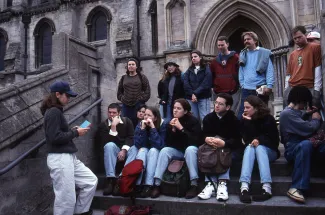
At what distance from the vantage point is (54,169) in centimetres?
340

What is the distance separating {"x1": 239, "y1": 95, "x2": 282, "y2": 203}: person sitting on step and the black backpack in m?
0.79

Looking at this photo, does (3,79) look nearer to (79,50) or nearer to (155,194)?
(79,50)

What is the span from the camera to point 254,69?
5051mm

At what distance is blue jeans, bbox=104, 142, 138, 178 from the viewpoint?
453 cm

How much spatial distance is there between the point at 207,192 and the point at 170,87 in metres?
2.56

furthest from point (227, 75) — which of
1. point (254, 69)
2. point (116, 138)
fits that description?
point (116, 138)

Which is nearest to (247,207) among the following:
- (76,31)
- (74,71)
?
(74,71)

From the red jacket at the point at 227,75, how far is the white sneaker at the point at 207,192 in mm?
2049

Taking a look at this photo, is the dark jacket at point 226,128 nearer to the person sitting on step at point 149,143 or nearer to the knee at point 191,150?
the knee at point 191,150

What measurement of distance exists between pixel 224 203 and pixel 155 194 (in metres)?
0.99

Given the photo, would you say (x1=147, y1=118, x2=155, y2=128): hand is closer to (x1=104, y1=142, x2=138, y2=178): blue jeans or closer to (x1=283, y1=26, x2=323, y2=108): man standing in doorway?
(x1=104, y1=142, x2=138, y2=178): blue jeans

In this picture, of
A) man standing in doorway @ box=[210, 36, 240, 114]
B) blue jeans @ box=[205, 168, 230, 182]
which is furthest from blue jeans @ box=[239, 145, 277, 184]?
man standing in doorway @ box=[210, 36, 240, 114]

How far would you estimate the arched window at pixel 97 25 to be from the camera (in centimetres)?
1742

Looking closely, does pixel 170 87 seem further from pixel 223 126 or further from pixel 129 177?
pixel 129 177
